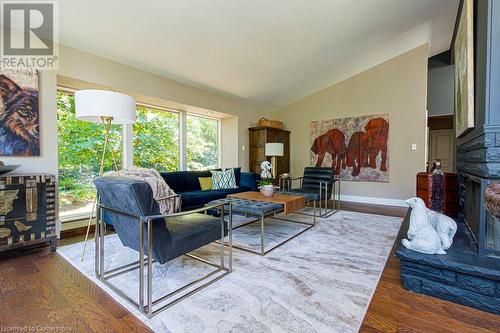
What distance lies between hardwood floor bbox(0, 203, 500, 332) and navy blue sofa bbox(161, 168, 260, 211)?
1.70 metres

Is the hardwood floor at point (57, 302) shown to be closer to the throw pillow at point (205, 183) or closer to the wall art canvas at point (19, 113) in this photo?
the wall art canvas at point (19, 113)

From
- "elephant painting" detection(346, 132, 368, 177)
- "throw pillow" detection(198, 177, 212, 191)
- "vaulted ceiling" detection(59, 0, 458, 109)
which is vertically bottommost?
"throw pillow" detection(198, 177, 212, 191)

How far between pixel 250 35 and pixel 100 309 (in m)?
3.44

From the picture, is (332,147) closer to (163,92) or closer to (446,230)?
(163,92)

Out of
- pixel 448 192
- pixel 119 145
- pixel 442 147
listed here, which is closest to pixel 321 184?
pixel 448 192

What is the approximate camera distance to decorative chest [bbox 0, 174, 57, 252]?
2.33 metres

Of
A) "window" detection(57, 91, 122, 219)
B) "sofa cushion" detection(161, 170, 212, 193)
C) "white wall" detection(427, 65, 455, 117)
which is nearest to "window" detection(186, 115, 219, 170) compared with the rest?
"sofa cushion" detection(161, 170, 212, 193)

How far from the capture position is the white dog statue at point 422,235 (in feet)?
5.94

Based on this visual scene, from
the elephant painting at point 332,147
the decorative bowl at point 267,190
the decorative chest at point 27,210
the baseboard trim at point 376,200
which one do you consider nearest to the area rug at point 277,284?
the decorative chest at point 27,210

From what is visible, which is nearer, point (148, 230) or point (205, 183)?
point (148, 230)

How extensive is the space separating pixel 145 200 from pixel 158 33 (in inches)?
94.0

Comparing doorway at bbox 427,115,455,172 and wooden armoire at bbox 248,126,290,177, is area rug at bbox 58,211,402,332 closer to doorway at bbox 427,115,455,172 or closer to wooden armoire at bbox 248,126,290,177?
wooden armoire at bbox 248,126,290,177

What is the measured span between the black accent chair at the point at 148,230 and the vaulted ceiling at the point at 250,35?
201 centimetres

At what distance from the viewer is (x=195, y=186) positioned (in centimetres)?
436
